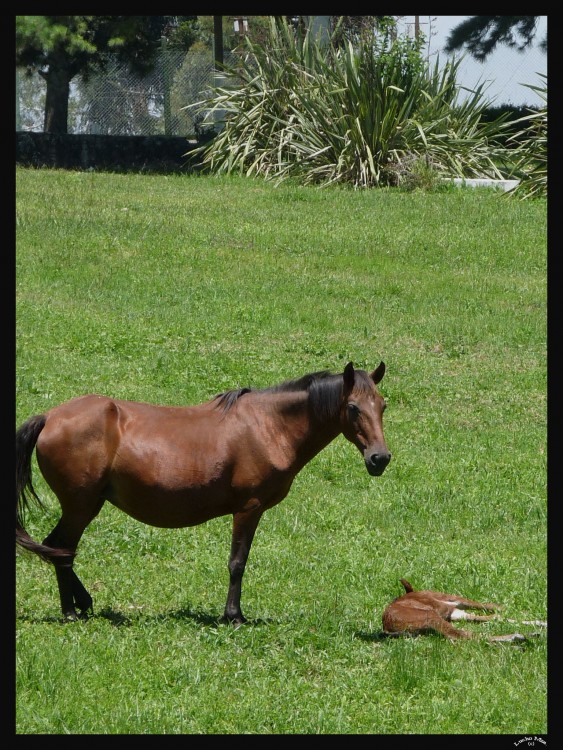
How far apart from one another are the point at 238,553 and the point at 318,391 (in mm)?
1068

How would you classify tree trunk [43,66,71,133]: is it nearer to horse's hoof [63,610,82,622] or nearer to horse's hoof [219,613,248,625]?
horse's hoof [63,610,82,622]

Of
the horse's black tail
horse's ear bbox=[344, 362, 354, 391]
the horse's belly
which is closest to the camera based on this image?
horse's ear bbox=[344, 362, 354, 391]

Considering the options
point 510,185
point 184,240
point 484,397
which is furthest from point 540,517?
point 510,185

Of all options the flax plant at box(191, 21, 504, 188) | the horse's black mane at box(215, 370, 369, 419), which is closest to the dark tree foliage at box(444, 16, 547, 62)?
the flax plant at box(191, 21, 504, 188)

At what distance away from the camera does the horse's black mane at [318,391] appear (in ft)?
21.3

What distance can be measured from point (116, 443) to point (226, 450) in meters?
0.64

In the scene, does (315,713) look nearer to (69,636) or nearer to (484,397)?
(69,636)

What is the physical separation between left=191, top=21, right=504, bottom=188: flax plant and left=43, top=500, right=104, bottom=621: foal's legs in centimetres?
1669

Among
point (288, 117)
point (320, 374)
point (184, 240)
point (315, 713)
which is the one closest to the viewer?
point (315, 713)

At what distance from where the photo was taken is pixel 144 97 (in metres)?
27.3

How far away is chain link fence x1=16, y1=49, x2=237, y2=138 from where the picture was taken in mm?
27172

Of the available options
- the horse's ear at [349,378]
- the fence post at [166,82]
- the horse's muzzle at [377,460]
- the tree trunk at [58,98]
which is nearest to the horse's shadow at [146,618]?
the horse's muzzle at [377,460]

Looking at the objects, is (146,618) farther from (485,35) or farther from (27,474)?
(485,35)
